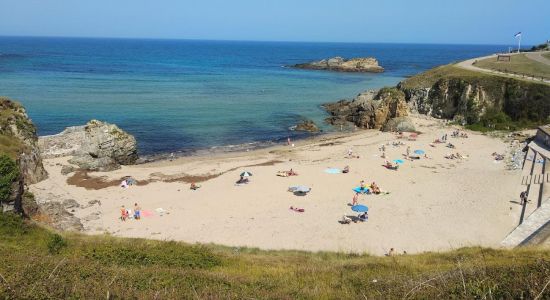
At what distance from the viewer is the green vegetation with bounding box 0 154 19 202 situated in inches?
655

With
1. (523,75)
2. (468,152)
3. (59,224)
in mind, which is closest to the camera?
(59,224)

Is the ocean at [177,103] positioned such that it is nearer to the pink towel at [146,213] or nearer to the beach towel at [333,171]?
the beach towel at [333,171]

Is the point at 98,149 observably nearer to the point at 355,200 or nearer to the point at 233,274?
the point at 355,200

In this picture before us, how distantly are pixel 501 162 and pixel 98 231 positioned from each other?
2866 centimetres

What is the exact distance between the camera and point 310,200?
25.0 m

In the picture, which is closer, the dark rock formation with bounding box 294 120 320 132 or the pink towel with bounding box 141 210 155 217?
the pink towel with bounding box 141 210 155 217

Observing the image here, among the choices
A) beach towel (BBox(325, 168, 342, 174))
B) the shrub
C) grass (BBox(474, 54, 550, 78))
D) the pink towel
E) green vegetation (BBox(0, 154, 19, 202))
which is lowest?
the pink towel

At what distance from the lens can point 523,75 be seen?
4734 centimetres

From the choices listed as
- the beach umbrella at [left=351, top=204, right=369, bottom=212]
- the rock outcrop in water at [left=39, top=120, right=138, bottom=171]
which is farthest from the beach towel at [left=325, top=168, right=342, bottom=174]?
the rock outcrop in water at [left=39, top=120, right=138, bottom=171]

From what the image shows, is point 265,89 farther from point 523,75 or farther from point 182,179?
point 182,179

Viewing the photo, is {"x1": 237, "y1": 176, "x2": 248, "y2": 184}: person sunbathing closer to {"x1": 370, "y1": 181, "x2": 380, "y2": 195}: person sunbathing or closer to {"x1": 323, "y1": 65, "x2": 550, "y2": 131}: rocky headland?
{"x1": 370, "y1": 181, "x2": 380, "y2": 195}: person sunbathing

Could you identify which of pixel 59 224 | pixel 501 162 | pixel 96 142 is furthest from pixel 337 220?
pixel 96 142

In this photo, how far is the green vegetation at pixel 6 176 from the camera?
16645 mm

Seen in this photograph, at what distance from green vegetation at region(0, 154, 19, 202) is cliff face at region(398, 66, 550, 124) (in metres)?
42.3
